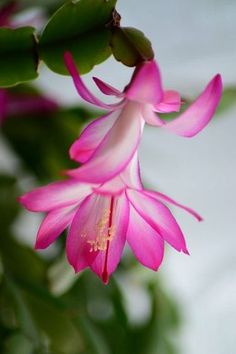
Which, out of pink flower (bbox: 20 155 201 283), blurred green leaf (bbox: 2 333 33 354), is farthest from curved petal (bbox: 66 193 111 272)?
blurred green leaf (bbox: 2 333 33 354)

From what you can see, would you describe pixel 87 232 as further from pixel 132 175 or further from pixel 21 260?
pixel 21 260

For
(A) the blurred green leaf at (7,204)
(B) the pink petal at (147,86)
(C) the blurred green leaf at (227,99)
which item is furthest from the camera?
(A) the blurred green leaf at (7,204)

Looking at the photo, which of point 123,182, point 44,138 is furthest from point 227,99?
point 123,182

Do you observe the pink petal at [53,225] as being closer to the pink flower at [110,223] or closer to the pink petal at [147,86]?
the pink flower at [110,223]

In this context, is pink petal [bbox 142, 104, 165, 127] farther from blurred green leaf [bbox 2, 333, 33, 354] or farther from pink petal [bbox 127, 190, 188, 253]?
blurred green leaf [bbox 2, 333, 33, 354]

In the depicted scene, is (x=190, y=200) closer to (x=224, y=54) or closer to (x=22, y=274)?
(x=224, y=54)

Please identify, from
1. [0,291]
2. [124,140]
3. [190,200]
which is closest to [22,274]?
[0,291]

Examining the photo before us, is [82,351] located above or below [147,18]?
below

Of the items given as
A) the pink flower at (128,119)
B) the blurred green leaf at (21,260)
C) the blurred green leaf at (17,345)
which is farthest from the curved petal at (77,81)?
the blurred green leaf at (21,260)
